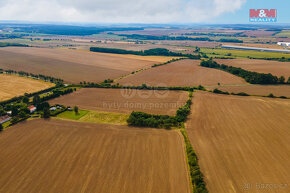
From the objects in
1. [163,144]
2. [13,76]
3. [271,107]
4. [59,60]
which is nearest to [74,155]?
[163,144]

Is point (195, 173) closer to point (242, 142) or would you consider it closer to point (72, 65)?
point (242, 142)

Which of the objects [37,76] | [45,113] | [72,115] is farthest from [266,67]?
[37,76]

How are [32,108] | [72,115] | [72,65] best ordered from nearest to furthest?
[72,115] → [32,108] → [72,65]

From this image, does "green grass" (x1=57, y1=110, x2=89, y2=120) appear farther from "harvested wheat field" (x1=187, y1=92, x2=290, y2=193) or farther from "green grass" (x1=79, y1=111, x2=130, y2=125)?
"harvested wheat field" (x1=187, y1=92, x2=290, y2=193)

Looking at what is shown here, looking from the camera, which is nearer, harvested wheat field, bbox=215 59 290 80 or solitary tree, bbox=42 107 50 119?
solitary tree, bbox=42 107 50 119

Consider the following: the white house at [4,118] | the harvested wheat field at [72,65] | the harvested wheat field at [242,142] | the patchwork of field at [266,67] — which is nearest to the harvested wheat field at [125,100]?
the harvested wheat field at [242,142]

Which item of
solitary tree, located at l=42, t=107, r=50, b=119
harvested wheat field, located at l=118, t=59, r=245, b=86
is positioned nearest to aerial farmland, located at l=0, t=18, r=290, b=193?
solitary tree, located at l=42, t=107, r=50, b=119

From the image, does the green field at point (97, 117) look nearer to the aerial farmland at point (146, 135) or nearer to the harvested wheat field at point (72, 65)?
the aerial farmland at point (146, 135)
